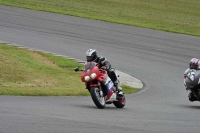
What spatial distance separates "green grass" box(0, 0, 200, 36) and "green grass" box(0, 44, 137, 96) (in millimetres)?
12704

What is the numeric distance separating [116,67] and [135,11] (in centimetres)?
1755

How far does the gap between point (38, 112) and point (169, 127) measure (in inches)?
103

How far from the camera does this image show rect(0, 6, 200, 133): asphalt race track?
34.6ft

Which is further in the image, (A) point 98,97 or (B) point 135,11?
(B) point 135,11

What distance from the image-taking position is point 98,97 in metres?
13.8

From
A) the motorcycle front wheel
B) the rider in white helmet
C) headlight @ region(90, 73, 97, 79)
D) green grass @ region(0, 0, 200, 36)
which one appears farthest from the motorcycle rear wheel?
green grass @ region(0, 0, 200, 36)

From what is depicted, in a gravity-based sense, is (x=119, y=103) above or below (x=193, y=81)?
below

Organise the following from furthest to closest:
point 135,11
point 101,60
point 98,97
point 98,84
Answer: point 135,11
point 101,60
point 98,84
point 98,97

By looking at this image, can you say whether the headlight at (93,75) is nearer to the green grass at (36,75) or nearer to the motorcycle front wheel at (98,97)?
the motorcycle front wheel at (98,97)

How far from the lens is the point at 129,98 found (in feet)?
58.5

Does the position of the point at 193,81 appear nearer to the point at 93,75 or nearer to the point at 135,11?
the point at 93,75

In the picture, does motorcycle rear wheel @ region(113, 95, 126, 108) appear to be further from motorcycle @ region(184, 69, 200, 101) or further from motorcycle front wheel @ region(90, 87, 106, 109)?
motorcycle @ region(184, 69, 200, 101)

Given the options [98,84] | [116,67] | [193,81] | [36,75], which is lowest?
[116,67]

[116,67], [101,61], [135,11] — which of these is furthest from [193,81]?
[135,11]
